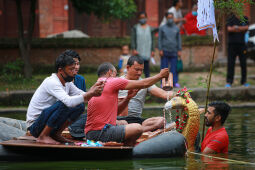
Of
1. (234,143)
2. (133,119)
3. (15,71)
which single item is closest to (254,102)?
(234,143)

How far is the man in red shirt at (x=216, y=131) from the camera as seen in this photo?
716 centimetres

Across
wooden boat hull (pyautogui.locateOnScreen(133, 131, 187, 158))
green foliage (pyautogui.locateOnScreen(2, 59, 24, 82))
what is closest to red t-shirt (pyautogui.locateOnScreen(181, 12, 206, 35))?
green foliage (pyautogui.locateOnScreen(2, 59, 24, 82))

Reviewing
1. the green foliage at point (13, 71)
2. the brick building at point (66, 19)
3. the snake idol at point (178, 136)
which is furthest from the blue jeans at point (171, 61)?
the brick building at point (66, 19)

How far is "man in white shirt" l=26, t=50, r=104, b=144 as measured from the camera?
21.3 ft

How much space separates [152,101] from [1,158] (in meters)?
7.23

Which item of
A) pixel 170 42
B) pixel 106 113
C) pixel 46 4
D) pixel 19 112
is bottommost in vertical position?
pixel 19 112

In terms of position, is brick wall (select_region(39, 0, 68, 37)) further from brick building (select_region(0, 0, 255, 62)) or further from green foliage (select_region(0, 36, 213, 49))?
green foliage (select_region(0, 36, 213, 49))

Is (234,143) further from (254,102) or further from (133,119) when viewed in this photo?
(254,102)

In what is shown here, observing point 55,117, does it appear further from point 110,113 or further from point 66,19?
point 66,19

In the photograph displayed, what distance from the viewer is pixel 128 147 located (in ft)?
21.8

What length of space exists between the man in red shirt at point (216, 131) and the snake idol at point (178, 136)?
7.5 inches

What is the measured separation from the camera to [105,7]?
16312 mm

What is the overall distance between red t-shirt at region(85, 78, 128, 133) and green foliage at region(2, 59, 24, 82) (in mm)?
8602

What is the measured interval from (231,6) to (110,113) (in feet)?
8.86
